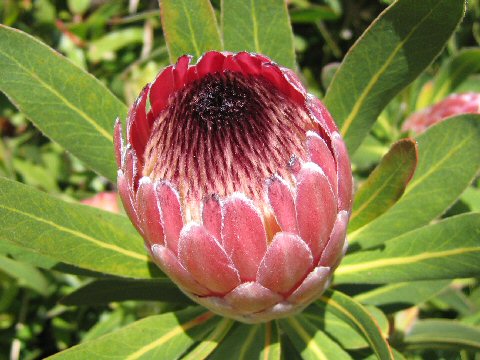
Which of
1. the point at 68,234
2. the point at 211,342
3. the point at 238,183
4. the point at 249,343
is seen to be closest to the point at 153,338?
the point at 211,342

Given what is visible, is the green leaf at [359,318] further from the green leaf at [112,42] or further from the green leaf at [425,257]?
the green leaf at [112,42]

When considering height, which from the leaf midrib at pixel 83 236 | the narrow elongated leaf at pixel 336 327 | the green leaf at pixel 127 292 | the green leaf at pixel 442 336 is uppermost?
the leaf midrib at pixel 83 236

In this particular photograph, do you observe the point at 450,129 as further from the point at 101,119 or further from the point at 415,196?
the point at 101,119

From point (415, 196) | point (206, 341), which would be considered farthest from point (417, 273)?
point (206, 341)

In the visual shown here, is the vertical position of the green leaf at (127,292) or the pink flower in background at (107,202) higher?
the green leaf at (127,292)

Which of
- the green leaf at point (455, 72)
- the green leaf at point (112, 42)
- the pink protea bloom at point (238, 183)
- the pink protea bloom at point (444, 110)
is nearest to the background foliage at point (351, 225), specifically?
the pink protea bloom at point (238, 183)

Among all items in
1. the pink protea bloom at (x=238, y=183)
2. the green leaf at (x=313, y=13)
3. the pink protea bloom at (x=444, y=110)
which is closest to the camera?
the pink protea bloom at (x=238, y=183)

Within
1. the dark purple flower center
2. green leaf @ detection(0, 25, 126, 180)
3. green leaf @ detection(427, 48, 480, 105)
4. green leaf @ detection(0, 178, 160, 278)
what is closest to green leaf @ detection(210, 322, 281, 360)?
green leaf @ detection(0, 178, 160, 278)
